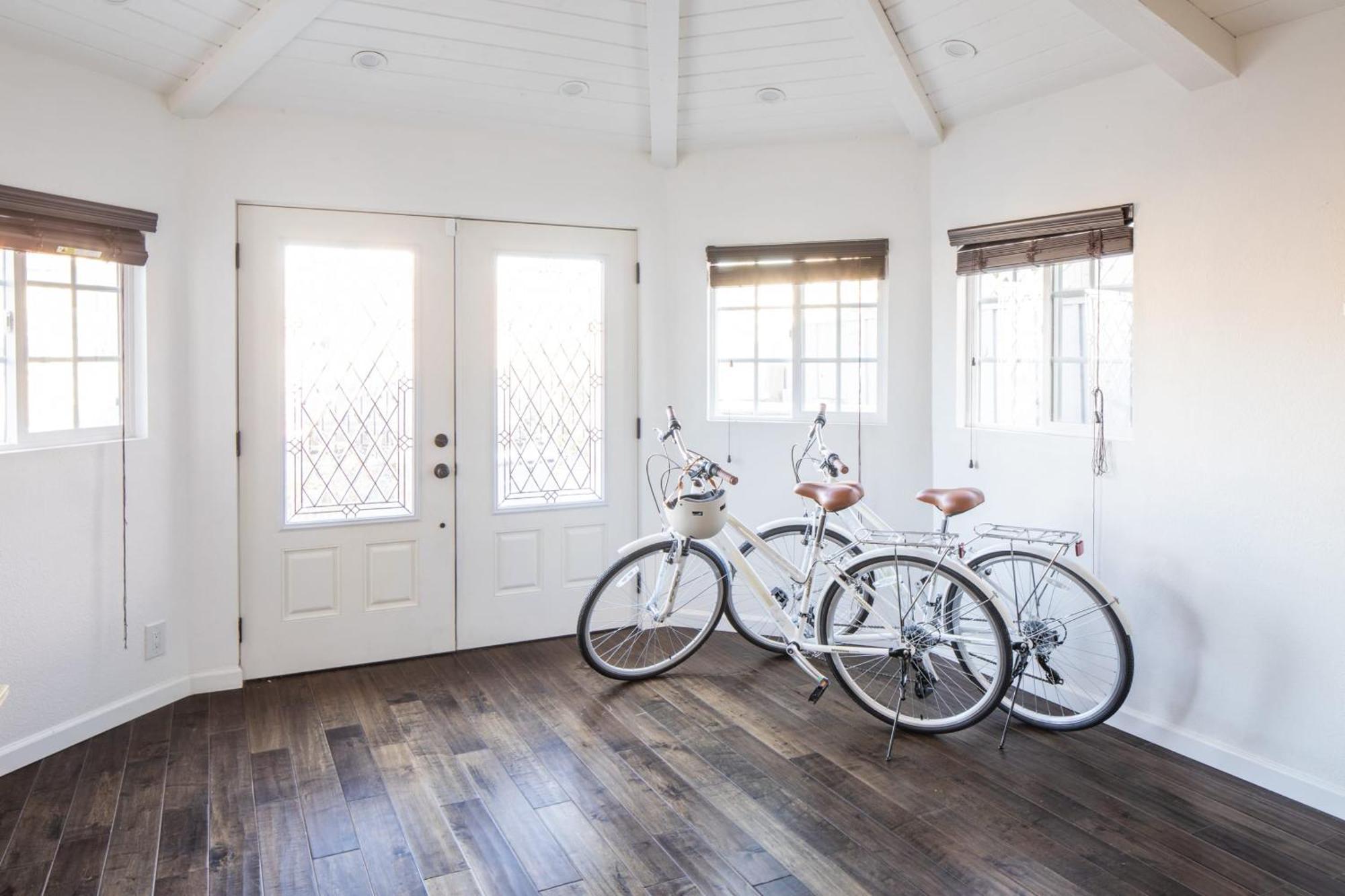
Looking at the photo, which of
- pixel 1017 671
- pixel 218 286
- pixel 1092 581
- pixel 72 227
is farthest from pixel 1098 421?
pixel 72 227

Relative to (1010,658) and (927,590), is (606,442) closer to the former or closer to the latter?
(927,590)

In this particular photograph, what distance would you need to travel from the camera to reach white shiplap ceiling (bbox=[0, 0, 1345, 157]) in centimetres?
298

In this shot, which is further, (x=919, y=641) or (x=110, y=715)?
(x=110, y=715)

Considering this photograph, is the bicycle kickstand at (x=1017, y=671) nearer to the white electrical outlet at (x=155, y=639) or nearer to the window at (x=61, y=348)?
the white electrical outlet at (x=155, y=639)

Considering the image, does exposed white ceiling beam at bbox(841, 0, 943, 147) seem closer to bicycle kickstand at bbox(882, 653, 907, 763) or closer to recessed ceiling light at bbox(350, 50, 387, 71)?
recessed ceiling light at bbox(350, 50, 387, 71)

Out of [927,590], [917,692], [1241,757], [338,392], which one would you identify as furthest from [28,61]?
[1241,757]

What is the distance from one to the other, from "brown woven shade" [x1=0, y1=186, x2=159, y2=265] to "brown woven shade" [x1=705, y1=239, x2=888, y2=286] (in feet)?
7.89

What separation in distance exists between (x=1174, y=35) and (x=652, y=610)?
2.65m

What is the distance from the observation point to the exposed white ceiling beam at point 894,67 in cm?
318

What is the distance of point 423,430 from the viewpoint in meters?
→ 4.07

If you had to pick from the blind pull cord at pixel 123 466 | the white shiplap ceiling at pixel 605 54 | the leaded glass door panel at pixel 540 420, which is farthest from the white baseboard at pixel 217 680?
the white shiplap ceiling at pixel 605 54

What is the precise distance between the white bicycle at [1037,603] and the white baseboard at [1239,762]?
15cm

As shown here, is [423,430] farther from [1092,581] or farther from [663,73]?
[1092,581]

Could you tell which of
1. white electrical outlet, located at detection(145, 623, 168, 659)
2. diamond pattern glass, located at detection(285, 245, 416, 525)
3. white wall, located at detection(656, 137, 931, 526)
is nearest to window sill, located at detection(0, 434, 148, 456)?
diamond pattern glass, located at detection(285, 245, 416, 525)
